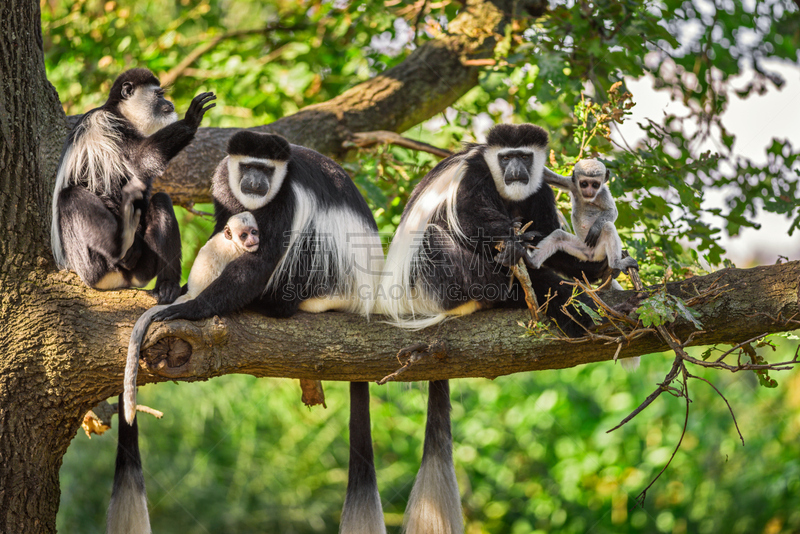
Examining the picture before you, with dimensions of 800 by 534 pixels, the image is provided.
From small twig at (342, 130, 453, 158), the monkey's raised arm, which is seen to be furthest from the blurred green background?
the monkey's raised arm

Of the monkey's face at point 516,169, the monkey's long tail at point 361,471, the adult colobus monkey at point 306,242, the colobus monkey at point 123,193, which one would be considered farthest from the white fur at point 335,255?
the monkey's face at point 516,169

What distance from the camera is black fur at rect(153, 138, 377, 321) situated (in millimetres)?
2095

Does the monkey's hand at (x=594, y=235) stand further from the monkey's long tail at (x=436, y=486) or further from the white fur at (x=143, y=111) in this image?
the white fur at (x=143, y=111)

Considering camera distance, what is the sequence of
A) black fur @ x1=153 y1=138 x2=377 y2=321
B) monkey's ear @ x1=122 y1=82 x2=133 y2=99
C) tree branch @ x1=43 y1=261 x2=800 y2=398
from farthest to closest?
monkey's ear @ x1=122 y1=82 x2=133 y2=99
black fur @ x1=153 y1=138 x2=377 y2=321
tree branch @ x1=43 y1=261 x2=800 y2=398

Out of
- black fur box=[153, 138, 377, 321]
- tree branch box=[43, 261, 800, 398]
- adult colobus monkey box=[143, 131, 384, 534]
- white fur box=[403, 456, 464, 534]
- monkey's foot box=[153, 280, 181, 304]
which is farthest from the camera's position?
white fur box=[403, 456, 464, 534]

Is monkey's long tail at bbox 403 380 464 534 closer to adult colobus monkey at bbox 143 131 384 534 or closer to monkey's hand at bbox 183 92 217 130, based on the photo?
adult colobus monkey at bbox 143 131 384 534

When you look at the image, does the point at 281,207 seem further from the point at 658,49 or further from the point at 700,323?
the point at 658,49

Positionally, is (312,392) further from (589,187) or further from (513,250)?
(589,187)

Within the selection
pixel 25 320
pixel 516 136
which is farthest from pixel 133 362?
pixel 516 136

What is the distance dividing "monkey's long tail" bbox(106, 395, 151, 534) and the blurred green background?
3.66ft

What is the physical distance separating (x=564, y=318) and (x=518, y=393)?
12.2 feet

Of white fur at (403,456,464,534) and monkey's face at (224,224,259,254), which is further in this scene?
white fur at (403,456,464,534)

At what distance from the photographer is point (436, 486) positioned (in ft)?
8.05

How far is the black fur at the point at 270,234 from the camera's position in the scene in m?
2.09
